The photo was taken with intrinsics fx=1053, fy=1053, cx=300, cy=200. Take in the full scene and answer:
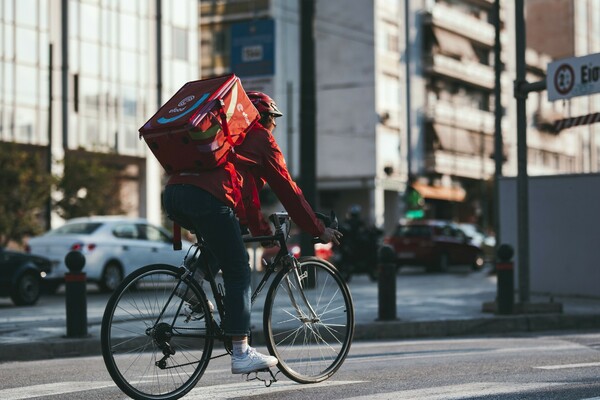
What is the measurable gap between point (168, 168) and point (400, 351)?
168 inches

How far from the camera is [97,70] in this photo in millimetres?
44656

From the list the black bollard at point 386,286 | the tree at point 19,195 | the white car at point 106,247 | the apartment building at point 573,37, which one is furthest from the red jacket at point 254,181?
the apartment building at point 573,37

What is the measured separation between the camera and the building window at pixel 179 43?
49375mm

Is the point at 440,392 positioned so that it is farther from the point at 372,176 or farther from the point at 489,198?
the point at 489,198

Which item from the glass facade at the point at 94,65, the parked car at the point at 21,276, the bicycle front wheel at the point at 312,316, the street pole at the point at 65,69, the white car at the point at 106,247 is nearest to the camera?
the bicycle front wheel at the point at 312,316

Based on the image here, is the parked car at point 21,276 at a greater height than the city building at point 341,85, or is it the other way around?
the city building at point 341,85

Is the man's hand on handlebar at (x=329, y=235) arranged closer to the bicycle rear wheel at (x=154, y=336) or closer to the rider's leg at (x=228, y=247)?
the rider's leg at (x=228, y=247)

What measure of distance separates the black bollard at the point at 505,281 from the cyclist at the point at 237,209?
7158 mm

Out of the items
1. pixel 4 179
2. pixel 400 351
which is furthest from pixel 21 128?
pixel 400 351

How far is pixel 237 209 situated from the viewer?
582 cm

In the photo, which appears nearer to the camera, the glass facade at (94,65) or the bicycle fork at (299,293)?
the bicycle fork at (299,293)

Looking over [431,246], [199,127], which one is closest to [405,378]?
[199,127]

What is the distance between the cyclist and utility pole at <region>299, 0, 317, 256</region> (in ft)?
46.4

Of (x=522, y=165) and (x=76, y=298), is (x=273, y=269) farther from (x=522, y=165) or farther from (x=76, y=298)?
(x=522, y=165)
